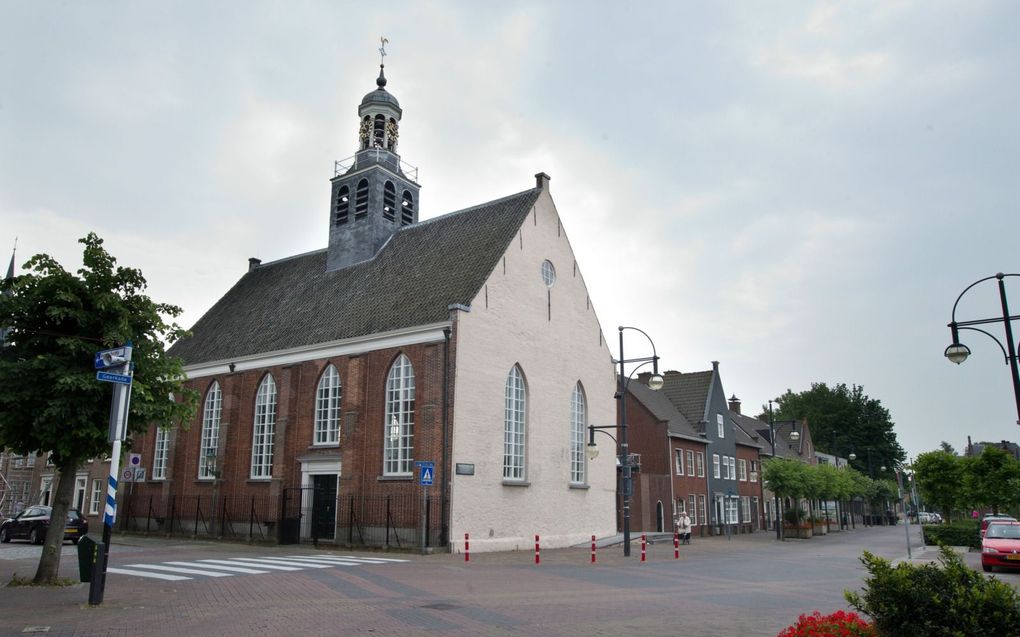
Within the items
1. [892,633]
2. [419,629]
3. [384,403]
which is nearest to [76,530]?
[384,403]

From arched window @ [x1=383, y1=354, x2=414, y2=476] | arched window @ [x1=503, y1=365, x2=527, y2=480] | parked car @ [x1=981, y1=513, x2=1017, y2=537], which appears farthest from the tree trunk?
parked car @ [x1=981, y1=513, x2=1017, y2=537]

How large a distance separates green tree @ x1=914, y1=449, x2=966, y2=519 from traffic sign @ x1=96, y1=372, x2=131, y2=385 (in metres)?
35.9

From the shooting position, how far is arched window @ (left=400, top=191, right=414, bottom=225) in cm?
3672

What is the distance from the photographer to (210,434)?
34531 millimetres

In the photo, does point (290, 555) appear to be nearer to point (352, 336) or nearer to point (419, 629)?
point (352, 336)

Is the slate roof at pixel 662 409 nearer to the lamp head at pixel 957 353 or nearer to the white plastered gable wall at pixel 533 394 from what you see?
the white plastered gable wall at pixel 533 394

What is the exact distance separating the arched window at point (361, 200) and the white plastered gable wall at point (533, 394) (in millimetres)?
9221

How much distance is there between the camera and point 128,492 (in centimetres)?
3681

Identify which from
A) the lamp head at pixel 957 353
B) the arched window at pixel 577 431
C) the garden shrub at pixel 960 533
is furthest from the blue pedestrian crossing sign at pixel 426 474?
the garden shrub at pixel 960 533

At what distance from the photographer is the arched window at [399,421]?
26.5 metres

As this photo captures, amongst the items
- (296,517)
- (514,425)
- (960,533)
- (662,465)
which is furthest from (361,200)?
(960,533)

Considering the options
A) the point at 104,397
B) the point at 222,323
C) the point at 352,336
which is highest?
the point at 222,323

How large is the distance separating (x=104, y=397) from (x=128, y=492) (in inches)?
1016

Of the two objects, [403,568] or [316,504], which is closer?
[403,568]
